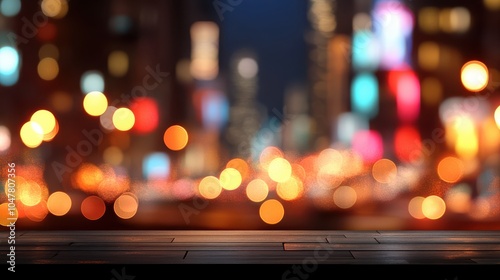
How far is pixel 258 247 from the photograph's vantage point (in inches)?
189

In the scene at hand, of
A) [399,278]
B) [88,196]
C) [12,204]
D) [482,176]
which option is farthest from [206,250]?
[482,176]

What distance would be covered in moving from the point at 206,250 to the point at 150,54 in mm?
34418

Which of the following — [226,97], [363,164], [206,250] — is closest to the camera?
[206,250]

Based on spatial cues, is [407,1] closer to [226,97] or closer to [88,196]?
[226,97]

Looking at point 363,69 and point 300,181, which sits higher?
point 363,69

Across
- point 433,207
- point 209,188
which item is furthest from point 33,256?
point 433,207

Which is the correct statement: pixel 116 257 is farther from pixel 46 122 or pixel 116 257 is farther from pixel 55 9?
pixel 46 122

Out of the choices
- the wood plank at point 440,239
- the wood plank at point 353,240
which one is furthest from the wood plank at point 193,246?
the wood plank at point 440,239

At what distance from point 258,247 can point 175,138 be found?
4241 centimetres

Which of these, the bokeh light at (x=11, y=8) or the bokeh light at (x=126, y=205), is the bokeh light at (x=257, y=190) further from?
the bokeh light at (x=11, y=8)

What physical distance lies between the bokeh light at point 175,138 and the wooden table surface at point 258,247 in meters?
36.5

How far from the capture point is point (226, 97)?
166ft

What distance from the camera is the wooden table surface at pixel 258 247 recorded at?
4109 millimetres

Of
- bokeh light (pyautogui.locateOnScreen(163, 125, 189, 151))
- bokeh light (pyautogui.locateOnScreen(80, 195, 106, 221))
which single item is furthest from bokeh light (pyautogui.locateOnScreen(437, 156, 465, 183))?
bokeh light (pyautogui.locateOnScreen(80, 195, 106, 221))
